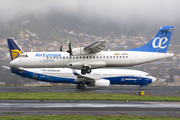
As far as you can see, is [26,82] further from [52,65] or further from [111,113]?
[111,113]

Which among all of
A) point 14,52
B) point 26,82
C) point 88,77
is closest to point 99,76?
point 88,77

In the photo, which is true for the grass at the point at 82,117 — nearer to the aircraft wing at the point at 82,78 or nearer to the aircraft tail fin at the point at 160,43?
the aircraft tail fin at the point at 160,43

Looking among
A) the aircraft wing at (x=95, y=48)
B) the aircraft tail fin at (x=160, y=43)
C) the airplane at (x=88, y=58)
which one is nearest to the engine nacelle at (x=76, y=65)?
the airplane at (x=88, y=58)

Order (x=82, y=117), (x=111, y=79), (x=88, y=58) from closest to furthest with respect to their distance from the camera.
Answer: (x=82, y=117)
(x=88, y=58)
(x=111, y=79)

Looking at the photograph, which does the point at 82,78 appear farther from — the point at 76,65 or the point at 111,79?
the point at 76,65

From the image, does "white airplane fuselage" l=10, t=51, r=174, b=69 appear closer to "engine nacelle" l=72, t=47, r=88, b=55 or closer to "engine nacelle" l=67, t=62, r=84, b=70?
"engine nacelle" l=67, t=62, r=84, b=70

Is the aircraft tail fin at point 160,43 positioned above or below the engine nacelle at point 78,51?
above

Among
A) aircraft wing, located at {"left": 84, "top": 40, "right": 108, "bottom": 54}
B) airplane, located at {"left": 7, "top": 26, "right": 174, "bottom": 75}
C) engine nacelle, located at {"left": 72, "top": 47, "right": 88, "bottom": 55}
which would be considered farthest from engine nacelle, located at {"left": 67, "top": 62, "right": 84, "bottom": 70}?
aircraft wing, located at {"left": 84, "top": 40, "right": 108, "bottom": 54}

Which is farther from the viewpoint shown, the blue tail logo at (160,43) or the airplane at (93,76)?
the airplane at (93,76)

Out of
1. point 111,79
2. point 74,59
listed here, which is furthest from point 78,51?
point 111,79

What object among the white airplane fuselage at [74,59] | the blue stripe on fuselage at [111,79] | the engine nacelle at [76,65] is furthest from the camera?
the blue stripe on fuselage at [111,79]

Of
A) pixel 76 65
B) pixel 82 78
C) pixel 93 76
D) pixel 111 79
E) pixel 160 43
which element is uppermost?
pixel 160 43

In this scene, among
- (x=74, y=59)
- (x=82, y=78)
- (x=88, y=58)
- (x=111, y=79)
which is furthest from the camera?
(x=111, y=79)

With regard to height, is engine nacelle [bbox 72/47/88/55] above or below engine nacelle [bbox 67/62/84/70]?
above
